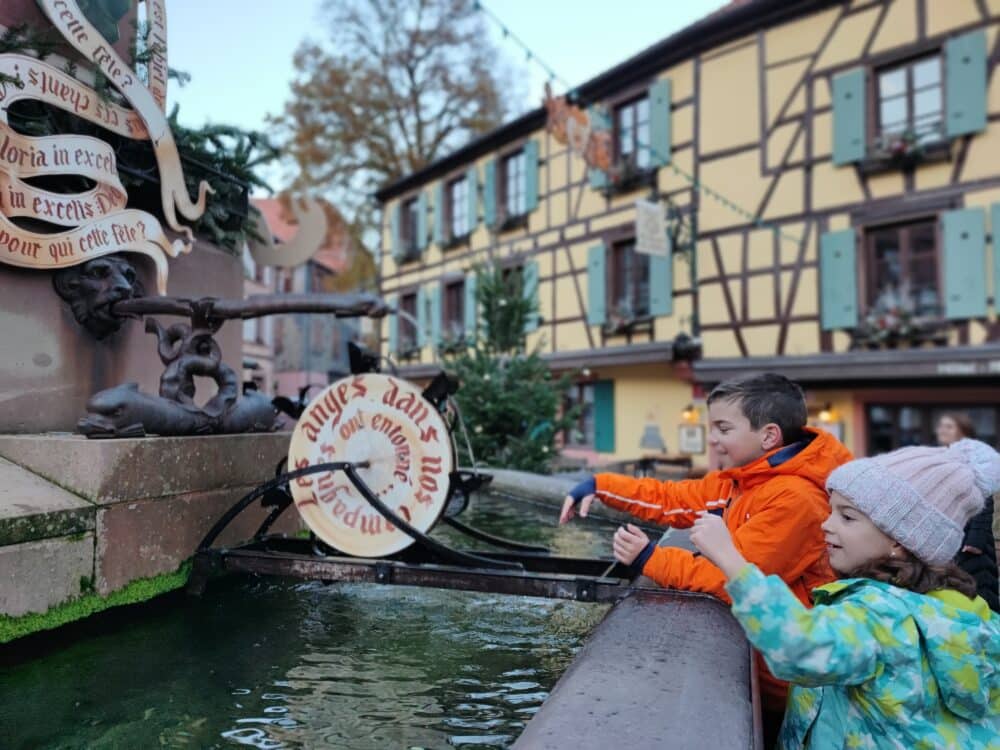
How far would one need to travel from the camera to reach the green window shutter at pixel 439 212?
67.6 ft

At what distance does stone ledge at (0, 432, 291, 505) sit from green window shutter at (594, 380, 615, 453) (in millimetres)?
13143

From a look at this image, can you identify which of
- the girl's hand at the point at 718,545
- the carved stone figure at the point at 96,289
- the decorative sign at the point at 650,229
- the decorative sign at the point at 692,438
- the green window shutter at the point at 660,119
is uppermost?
the green window shutter at the point at 660,119

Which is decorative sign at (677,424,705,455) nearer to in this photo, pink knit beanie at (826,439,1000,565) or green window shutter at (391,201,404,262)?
green window shutter at (391,201,404,262)

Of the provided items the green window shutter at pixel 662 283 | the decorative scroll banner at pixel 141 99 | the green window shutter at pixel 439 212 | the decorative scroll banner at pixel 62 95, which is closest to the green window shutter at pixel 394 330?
the green window shutter at pixel 439 212

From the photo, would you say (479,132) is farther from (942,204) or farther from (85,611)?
(85,611)

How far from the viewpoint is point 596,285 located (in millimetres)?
15578

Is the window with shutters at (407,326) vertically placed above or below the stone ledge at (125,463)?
above

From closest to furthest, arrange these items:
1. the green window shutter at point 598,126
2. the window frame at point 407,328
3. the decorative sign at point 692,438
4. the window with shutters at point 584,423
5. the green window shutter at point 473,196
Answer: the decorative sign at point 692,438
the green window shutter at point 598,126
the window with shutters at point 584,423
the green window shutter at point 473,196
the window frame at point 407,328

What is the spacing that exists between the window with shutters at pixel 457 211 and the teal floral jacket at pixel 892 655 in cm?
1881

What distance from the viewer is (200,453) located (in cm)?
332

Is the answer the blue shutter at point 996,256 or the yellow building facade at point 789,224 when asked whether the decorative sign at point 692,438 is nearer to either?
the yellow building facade at point 789,224

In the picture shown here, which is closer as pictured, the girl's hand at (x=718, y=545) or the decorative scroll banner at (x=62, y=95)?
the girl's hand at (x=718, y=545)

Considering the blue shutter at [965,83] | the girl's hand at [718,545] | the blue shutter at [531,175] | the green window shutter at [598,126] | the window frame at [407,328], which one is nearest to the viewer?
the girl's hand at [718,545]

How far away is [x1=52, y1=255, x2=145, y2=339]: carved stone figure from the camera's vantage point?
11.8 feet
